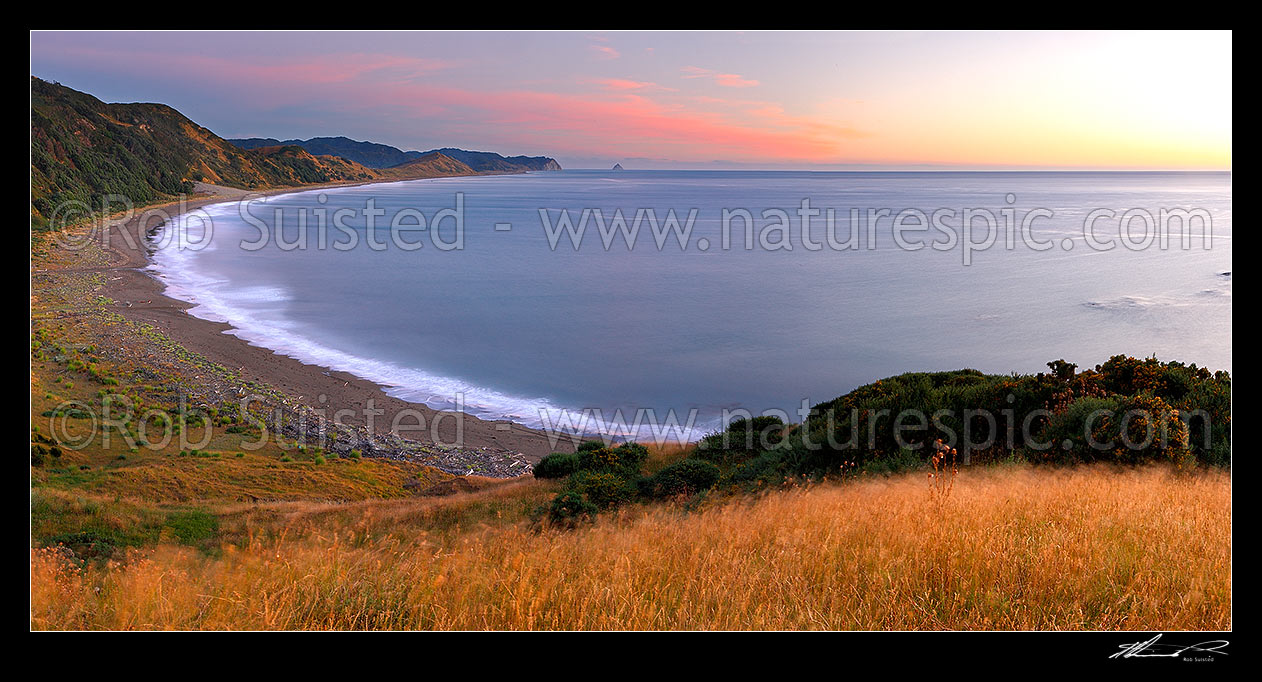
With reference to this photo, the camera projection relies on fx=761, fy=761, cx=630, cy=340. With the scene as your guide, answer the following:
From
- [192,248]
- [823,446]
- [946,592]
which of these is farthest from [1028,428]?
[192,248]

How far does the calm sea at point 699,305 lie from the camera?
26.6 metres

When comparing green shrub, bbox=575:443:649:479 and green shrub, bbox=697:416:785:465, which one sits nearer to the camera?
green shrub, bbox=697:416:785:465

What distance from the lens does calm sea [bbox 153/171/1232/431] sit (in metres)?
26.6

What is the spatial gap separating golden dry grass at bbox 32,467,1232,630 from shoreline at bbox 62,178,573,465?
554 inches

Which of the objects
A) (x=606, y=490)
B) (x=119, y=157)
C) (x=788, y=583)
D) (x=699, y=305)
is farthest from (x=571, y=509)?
(x=119, y=157)

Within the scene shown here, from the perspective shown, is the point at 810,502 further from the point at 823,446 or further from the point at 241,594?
the point at 241,594

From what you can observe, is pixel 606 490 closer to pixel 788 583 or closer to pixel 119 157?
pixel 788 583

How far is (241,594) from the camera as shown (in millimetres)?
4180

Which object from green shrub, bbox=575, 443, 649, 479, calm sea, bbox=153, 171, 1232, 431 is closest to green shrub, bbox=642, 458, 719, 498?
green shrub, bbox=575, 443, 649, 479

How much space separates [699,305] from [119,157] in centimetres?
9512

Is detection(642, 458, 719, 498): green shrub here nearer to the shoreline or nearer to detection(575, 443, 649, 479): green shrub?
detection(575, 443, 649, 479): green shrub

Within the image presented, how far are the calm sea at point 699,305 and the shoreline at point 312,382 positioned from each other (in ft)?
3.17

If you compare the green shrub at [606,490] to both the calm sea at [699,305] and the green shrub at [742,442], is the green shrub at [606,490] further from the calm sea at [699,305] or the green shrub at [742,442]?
the calm sea at [699,305]

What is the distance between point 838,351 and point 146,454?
23323 millimetres
